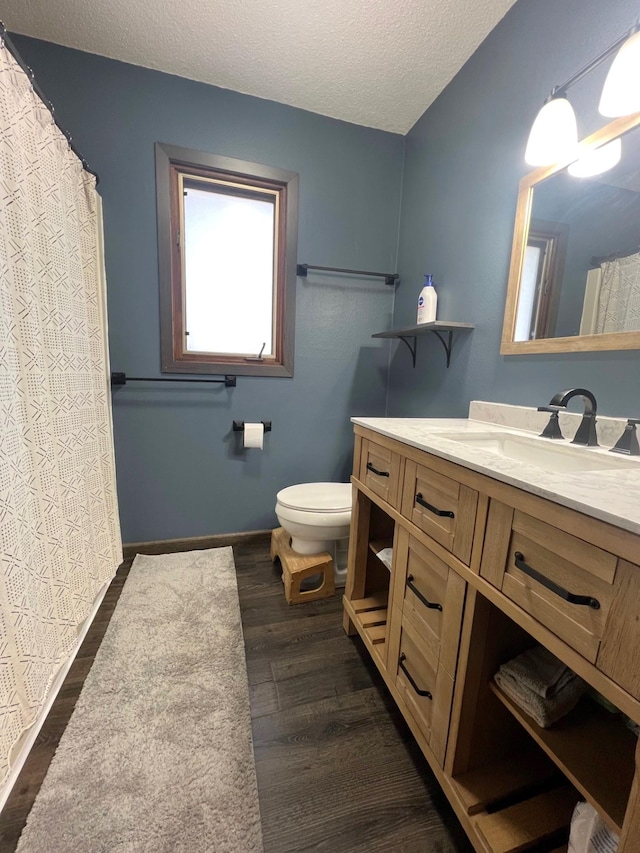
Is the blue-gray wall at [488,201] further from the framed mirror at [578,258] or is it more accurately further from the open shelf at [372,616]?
the open shelf at [372,616]

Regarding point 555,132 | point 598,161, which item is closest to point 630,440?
point 598,161

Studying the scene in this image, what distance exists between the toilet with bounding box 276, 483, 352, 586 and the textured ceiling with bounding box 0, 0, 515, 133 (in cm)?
197

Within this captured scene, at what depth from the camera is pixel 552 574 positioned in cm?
56

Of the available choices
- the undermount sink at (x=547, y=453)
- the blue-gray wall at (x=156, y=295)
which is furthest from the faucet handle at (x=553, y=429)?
the blue-gray wall at (x=156, y=295)

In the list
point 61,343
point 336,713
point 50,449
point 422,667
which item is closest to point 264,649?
point 336,713

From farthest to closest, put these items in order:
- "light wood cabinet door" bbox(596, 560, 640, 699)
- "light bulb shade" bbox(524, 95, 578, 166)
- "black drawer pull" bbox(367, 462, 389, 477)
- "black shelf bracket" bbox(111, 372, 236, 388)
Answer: "black shelf bracket" bbox(111, 372, 236, 388), "black drawer pull" bbox(367, 462, 389, 477), "light bulb shade" bbox(524, 95, 578, 166), "light wood cabinet door" bbox(596, 560, 640, 699)

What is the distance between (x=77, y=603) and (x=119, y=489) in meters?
0.75

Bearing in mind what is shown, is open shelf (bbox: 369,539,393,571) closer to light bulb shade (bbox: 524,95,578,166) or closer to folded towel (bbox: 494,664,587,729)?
folded towel (bbox: 494,664,587,729)

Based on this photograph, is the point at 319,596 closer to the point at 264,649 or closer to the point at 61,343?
the point at 264,649

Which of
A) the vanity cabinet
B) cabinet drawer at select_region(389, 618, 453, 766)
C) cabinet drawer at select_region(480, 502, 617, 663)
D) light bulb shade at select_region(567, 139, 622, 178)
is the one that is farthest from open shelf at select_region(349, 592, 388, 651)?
light bulb shade at select_region(567, 139, 622, 178)

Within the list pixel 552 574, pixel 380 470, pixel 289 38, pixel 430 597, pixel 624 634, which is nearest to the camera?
pixel 624 634

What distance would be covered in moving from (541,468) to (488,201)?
4.02 ft

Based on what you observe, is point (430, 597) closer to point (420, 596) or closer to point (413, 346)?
point (420, 596)

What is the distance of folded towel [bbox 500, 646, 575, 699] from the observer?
684mm
